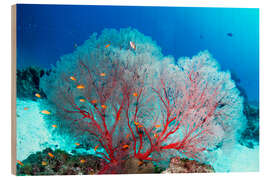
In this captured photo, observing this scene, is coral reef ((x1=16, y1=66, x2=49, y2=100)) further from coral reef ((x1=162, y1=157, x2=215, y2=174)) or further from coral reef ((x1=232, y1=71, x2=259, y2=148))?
coral reef ((x1=232, y1=71, x2=259, y2=148))

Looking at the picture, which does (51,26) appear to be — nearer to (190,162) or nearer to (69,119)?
(69,119)

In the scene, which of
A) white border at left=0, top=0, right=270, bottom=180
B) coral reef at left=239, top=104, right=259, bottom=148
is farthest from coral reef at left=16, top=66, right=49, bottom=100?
coral reef at left=239, top=104, right=259, bottom=148

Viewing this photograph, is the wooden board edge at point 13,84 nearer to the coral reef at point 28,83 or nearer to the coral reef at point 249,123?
the coral reef at point 28,83

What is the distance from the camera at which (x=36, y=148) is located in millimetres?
3215

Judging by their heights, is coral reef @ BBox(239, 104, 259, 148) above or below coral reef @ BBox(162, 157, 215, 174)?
above

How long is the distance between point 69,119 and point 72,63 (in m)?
0.79

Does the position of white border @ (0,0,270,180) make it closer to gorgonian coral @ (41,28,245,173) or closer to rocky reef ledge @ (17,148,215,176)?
rocky reef ledge @ (17,148,215,176)

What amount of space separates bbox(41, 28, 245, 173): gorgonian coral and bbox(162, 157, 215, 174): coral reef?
104 mm


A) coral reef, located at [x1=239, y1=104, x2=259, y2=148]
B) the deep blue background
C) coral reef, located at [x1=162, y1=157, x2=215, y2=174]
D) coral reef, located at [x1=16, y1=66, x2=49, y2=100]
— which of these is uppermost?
the deep blue background

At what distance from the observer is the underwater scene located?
325 cm

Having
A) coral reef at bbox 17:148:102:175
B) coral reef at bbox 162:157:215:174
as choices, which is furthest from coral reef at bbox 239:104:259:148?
coral reef at bbox 17:148:102:175

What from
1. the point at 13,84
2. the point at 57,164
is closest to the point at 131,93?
the point at 57,164

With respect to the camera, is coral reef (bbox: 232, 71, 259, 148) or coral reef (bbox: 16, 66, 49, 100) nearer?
coral reef (bbox: 16, 66, 49, 100)
